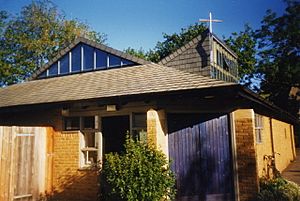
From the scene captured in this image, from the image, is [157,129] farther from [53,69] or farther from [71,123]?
[53,69]

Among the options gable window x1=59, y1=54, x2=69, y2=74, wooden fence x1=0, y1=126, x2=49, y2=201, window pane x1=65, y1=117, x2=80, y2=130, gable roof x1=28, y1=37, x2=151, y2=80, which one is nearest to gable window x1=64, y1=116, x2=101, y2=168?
window pane x1=65, y1=117, x2=80, y2=130

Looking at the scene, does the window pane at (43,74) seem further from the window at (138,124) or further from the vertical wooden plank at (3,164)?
the window at (138,124)

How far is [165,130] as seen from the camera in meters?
7.69

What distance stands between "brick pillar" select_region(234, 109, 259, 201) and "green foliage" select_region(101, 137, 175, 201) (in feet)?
7.02

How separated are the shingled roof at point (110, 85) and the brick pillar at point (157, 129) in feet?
2.09

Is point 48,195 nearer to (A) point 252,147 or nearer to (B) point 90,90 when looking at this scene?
(B) point 90,90

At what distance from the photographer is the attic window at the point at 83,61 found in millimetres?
12234

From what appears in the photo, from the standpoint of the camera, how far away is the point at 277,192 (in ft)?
25.0

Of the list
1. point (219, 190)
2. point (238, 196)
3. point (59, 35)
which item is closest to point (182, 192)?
point (219, 190)

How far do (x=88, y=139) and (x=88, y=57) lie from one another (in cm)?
517

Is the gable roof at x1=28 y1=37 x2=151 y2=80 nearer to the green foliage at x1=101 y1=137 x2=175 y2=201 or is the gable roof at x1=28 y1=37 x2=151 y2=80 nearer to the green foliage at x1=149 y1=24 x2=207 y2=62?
the green foliage at x1=101 y1=137 x2=175 y2=201

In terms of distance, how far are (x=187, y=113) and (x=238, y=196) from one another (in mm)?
2622

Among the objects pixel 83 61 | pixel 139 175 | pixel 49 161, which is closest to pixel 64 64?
pixel 83 61

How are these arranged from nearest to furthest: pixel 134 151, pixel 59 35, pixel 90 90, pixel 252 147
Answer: pixel 134 151 < pixel 252 147 < pixel 90 90 < pixel 59 35
